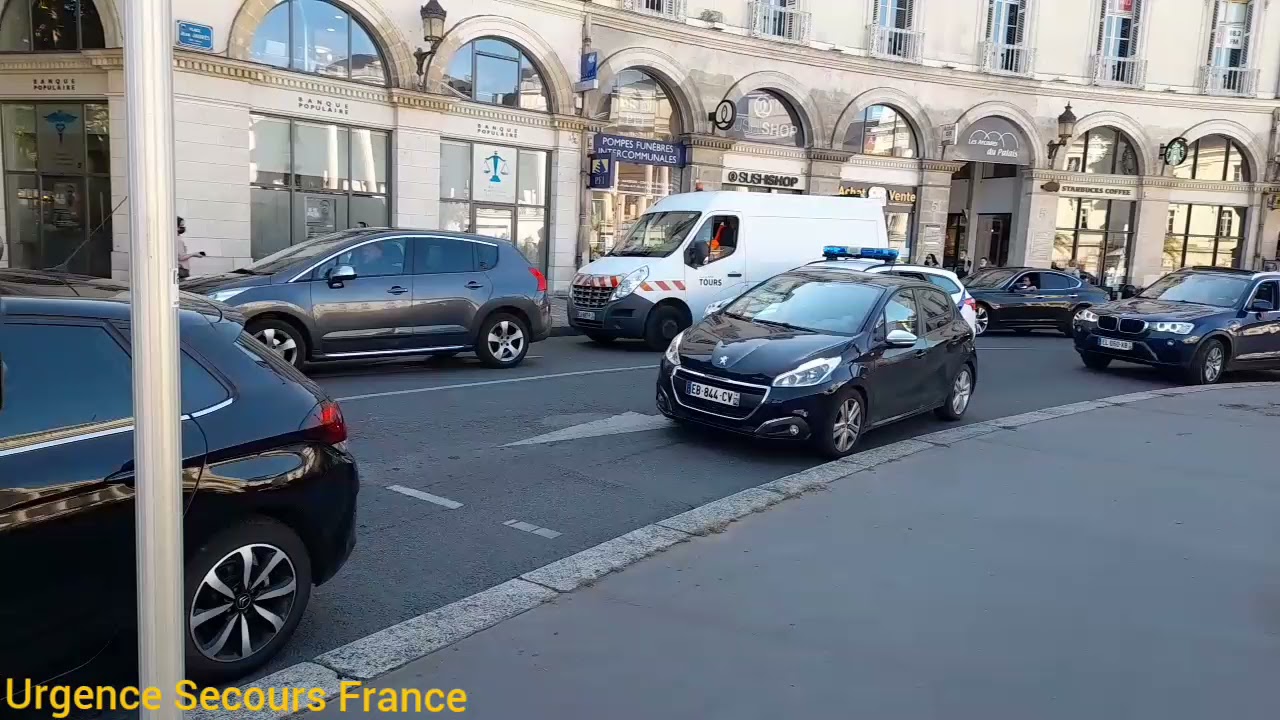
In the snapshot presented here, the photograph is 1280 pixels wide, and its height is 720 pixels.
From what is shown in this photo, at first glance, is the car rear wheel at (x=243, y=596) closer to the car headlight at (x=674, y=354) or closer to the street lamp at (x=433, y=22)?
the car headlight at (x=674, y=354)

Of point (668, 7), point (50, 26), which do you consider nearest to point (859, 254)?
point (668, 7)

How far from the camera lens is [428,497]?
6062mm

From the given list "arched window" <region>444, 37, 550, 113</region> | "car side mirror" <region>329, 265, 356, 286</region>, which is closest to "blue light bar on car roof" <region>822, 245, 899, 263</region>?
"car side mirror" <region>329, 265, 356, 286</region>

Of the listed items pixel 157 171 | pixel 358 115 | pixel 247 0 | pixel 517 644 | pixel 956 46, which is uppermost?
pixel 956 46

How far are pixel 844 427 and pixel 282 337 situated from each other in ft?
19.7

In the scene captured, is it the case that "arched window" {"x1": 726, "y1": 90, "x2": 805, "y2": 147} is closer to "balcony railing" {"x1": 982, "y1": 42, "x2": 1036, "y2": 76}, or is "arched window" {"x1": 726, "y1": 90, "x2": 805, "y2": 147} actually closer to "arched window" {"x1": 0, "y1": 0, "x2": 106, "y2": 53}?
"balcony railing" {"x1": 982, "y1": 42, "x2": 1036, "y2": 76}

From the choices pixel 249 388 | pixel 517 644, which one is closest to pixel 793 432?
pixel 517 644

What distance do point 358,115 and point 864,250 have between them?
1020 centimetres

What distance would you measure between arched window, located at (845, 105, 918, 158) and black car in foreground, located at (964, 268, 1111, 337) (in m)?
7.61

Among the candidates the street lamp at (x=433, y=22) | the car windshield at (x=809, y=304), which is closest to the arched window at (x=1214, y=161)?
the street lamp at (x=433, y=22)

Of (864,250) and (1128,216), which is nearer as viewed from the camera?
(864,250)

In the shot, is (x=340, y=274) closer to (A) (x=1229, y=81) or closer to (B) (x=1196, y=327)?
(B) (x=1196, y=327)

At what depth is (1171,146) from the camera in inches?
1148

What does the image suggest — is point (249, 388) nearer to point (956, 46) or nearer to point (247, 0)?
point (247, 0)
